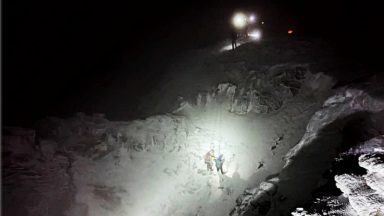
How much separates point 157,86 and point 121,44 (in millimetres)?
12505

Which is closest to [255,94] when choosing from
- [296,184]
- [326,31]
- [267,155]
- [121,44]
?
[267,155]

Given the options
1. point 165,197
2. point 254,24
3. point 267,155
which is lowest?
point 165,197

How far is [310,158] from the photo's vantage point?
52.1 ft

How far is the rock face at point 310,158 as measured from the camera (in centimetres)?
1493

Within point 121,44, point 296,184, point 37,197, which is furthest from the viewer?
point 121,44

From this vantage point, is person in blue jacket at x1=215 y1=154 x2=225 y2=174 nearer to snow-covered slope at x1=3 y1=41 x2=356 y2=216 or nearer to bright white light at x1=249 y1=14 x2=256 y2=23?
snow-covered slope at x1=3 y1=41 x2=356 y2=216

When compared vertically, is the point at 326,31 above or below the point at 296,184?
above

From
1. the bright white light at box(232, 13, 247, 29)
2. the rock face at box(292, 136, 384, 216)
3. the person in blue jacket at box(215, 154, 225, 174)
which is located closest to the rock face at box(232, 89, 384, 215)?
the rock face at box(292, 136, 384, 216)

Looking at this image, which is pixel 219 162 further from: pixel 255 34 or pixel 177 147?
pixel 255 34

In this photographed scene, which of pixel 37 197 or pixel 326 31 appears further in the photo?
pixel 326 31

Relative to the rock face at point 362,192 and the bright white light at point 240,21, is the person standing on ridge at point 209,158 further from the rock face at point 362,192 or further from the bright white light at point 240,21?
the bright white light at point 240,21

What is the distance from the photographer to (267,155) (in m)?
19.5

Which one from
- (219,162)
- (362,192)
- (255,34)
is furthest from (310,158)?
(255,34)

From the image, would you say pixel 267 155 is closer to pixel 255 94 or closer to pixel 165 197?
pixel 255 94
